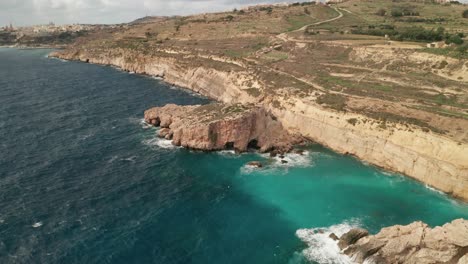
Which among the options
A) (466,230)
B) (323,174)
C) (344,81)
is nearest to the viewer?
(466,230)

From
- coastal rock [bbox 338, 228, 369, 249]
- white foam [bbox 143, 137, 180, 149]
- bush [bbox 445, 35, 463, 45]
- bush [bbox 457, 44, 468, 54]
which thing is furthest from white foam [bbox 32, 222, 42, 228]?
bush [bbox 445, 35, 463, 45]

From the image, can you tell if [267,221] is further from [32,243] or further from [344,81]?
[344,81]

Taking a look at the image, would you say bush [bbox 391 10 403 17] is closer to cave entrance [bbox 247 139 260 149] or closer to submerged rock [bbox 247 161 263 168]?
cave entrance [bbox 247 139 260 149]

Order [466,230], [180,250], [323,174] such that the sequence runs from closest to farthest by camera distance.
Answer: [466,230], [180,250], [323,174]

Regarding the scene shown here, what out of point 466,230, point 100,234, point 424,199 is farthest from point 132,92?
point 466,230

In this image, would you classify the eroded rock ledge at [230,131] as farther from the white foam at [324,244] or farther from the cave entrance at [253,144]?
the white foam at [324,244]

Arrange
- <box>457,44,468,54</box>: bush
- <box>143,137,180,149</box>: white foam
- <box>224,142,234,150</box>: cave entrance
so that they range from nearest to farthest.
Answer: <box>224,142,234,150</box>: cave entrance, <box>143,137,180,149</box>: white foam, <box>457,44,468,54</box>: bush

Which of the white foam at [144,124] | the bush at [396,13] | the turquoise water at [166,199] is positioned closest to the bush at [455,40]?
the turquoise water at [166,199]
